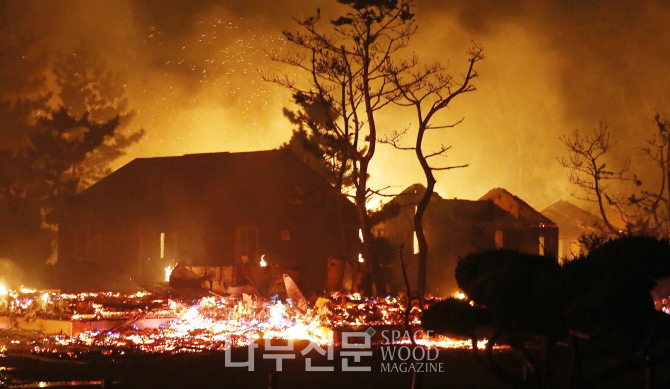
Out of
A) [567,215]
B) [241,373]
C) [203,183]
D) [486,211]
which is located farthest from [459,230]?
[241,373]

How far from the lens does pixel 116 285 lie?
29062 millimetres

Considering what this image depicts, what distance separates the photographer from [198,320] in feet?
50.3

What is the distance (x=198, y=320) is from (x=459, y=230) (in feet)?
59.0

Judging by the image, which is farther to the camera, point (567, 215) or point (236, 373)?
point (567, 215)

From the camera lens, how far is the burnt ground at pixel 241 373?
31.3 feet

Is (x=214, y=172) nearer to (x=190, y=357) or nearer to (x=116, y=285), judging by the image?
(x=116, y=285)

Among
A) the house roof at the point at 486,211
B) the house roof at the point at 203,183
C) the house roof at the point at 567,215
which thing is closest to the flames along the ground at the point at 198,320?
the house roof at the point at 203,183

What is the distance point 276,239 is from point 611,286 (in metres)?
22.5

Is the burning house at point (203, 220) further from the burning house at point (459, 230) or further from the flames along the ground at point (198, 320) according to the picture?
the flames along the ground at point (198, 320)

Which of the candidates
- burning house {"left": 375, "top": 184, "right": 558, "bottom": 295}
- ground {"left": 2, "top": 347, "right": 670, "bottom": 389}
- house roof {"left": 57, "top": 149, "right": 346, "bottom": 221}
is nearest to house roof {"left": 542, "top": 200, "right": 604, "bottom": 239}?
burning house {"left": 375, "top": 184, "right": 558, "bottom": 295}

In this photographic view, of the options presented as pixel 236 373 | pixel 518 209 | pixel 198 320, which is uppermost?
pixel 518 209

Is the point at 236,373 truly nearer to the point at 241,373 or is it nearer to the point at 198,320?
the point at 241,373

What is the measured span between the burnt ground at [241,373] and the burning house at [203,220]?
13.3 m

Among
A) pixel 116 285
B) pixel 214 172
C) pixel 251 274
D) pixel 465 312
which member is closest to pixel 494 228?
pixel 214 172
